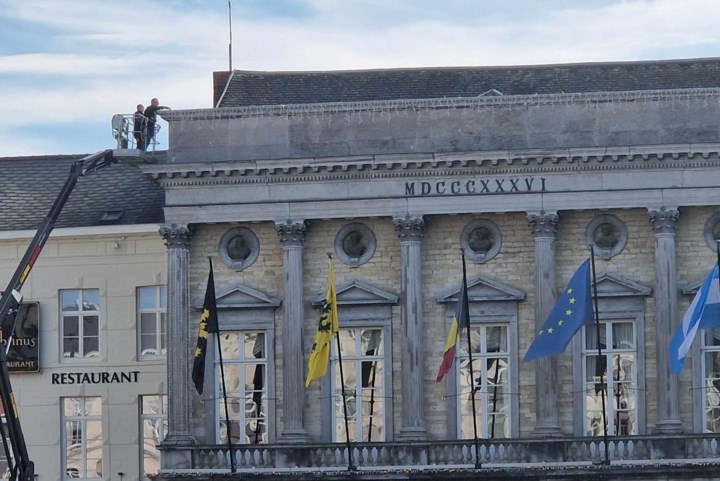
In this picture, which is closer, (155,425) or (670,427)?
(670,427)

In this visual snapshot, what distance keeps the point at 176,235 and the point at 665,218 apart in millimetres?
11103

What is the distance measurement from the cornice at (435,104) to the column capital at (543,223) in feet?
8.42

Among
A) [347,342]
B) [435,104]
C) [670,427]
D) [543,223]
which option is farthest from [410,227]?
[670,427]

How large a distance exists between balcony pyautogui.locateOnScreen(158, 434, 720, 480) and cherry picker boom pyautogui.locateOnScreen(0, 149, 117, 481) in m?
4.43

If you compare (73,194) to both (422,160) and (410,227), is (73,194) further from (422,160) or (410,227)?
(422,160)

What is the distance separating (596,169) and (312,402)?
8369 mm

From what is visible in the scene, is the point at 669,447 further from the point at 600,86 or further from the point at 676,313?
the point at 600,86

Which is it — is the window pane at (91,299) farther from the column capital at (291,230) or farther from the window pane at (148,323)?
the column capital at (291,230)

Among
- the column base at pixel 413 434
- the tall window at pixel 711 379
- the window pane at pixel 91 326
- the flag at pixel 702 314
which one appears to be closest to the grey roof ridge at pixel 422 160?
the flag at pixel 702 314

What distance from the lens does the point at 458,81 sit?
6084 centimetres

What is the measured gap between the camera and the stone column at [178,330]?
5684cm

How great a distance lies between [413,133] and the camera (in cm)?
5659

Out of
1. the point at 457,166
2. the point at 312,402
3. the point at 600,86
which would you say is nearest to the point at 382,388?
the point at 312,402

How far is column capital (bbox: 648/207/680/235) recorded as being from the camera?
5506 centimetres
